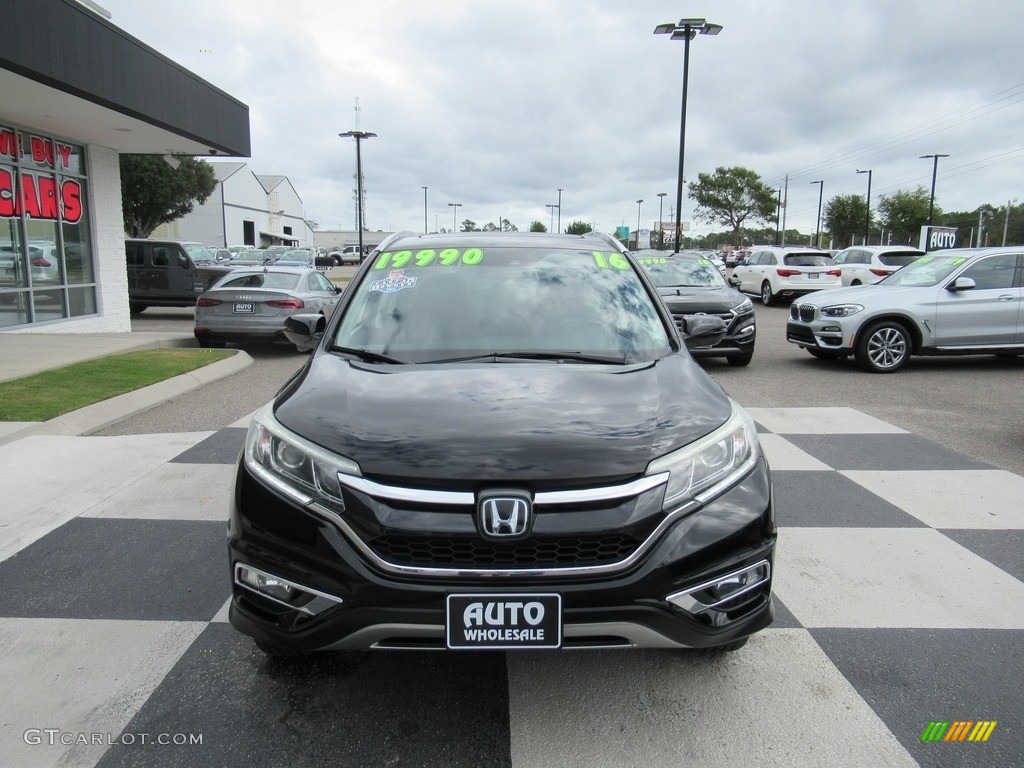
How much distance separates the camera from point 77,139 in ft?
47.7

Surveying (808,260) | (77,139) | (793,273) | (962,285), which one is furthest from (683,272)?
(77,139)

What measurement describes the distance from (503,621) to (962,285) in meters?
10.2

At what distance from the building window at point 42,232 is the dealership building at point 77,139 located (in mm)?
20

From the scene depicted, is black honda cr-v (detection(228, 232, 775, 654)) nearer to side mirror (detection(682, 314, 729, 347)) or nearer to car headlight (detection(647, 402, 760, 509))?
car headlight (detection(647, 402, 760, 509))

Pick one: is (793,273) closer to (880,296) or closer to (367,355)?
(880,296)

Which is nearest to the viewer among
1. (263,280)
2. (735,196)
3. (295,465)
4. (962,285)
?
(295,465)

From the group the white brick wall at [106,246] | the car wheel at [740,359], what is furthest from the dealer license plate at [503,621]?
the white brick wall at [106,246]

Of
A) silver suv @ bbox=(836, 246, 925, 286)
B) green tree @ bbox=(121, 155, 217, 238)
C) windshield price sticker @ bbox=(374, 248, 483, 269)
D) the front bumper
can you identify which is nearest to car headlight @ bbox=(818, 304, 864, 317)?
windshield price sticker @ bbox=(374, 248, 483, 269)

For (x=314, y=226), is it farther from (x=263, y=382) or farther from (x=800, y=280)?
(x=263, y=382)

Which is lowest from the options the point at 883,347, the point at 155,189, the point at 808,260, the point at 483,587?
the point at 883,347

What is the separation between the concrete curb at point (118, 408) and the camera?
6.53 metres

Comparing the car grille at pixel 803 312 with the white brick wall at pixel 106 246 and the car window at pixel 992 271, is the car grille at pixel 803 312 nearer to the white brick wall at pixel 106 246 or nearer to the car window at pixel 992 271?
the car window at pixel 992 271

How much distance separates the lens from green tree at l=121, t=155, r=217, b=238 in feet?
153

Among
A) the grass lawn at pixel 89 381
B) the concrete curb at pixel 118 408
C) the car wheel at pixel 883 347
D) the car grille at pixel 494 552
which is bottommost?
the concrete curb at pixel 118 408
